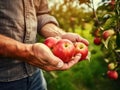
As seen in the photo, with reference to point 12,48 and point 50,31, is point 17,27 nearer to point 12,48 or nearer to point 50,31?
point 12,48

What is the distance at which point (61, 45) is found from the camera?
2.12 meters

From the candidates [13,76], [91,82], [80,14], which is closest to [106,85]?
[91,82]

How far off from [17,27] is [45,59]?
1.07 feet

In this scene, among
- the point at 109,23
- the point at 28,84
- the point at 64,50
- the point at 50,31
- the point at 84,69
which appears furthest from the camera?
the point at 84,69

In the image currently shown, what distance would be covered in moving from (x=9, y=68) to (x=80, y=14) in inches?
144

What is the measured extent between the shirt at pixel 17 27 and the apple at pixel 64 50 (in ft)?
0.76

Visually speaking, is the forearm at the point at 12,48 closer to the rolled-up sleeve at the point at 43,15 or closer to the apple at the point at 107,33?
the rolled-up sleeve at the point at 43,15

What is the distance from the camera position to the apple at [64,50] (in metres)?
2.09

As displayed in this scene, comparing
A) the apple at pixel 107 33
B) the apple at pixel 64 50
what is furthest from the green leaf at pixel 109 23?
the apple at pixel 64 50

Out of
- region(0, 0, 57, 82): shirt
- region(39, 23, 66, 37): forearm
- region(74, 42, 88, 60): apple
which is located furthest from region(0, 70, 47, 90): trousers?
region(74, 42, 88, 60): apple

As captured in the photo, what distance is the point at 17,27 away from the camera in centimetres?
221

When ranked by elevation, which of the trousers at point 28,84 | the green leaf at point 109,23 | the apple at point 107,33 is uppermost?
the green leaf at point 109,23

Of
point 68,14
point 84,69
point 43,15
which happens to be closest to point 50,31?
point 43,15

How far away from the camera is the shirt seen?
2168 mm
